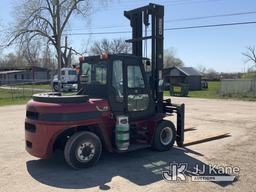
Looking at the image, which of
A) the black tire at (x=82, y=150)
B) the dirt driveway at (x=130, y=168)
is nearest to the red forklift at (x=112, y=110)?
the black tire at (x=82, y=150)

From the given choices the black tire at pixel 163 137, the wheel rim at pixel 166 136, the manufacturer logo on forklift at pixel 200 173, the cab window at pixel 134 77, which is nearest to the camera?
the manufacturer logo on forklift at pixel 200 173

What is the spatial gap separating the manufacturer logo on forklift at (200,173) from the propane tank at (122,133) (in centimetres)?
108

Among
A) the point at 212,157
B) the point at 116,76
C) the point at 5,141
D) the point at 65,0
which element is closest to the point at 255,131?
the point at 212,157

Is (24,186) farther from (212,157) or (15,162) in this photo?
(212,157)

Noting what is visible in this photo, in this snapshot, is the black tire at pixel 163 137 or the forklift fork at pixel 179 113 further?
the forklift fork at pixel 179 113

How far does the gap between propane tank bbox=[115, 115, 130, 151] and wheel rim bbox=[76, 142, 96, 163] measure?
0.57 metres

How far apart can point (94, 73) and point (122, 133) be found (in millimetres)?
1598

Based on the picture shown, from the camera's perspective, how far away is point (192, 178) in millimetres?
6500

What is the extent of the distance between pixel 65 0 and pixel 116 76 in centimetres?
3680

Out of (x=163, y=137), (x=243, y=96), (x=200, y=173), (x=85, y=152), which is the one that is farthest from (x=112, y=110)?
(x=243, y=96)

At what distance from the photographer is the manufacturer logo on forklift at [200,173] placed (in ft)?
21.2

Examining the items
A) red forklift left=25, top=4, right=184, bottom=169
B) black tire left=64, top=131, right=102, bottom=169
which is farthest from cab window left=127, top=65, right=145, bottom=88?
black tire left=64, top=131, right=102, bottom=169

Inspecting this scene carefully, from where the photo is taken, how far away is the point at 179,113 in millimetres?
8984

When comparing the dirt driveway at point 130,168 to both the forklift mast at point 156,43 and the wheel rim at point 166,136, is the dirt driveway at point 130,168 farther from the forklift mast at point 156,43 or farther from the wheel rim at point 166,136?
the forklift mast at point 156,43
